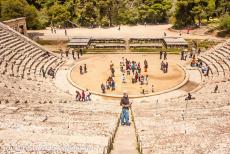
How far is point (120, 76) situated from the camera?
38438mm

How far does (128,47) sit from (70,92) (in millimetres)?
20563

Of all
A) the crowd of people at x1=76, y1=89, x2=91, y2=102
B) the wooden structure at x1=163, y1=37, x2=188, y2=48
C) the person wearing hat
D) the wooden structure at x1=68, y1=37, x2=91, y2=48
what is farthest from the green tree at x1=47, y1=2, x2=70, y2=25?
the person wearing hat

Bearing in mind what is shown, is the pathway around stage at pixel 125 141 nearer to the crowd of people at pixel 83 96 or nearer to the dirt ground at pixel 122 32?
the crowd of people at pixel 83 96

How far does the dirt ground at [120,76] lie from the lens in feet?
115

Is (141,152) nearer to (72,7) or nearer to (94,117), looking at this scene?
(94,117)

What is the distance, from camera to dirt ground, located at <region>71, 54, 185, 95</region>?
115 feet

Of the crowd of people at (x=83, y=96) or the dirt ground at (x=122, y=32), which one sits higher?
the dirt ground at (x=122, y=32)

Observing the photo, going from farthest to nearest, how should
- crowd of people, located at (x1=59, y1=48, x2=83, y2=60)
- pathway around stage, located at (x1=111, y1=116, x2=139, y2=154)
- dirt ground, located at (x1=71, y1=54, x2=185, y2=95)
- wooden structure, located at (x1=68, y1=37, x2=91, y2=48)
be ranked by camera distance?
wooden structure, located at (x1=68, y1=37, x2=91, y2=48)
crowd of people, located at (x1=59, y1=48, x2=83, y2=60)
dirt ground, located at (x1=71, y1=54, x2=185, y2=95)
pathway around stage, located at (x1=111, y1=116, x2=139, y2=154)

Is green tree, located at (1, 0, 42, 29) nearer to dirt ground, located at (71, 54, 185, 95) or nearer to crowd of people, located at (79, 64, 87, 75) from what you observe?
dirt ground, located at (71, 54, 185, 95)

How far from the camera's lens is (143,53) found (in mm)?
49938

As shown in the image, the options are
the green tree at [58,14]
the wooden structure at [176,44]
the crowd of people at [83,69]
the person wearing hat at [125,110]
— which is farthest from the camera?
the green tree at [58,14]

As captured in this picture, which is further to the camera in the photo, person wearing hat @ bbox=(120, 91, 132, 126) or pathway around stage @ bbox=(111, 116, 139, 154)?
person wearing hat @ bbox=(120, 91, 132, 126)

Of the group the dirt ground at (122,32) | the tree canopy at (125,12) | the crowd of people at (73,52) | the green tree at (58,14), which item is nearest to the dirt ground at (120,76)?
the crowd of people at (73,52)

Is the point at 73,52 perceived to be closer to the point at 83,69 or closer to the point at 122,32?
the point at 83,69
